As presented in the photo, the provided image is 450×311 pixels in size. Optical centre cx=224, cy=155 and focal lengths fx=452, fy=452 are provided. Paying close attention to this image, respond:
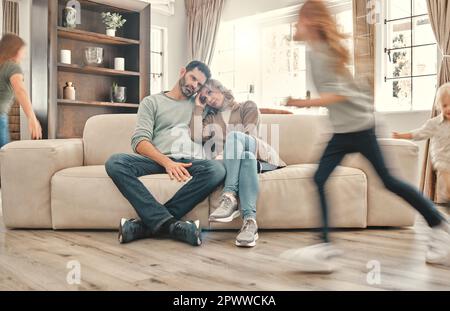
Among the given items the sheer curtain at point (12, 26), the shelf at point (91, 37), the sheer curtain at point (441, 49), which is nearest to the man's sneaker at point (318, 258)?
the sheer curtain at point (441, 49)

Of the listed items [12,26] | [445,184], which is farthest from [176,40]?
[445,184]

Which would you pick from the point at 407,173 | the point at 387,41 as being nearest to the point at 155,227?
the point at 407,173

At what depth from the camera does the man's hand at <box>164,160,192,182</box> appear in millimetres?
2219

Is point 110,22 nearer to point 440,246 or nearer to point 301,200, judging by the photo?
point 301,200

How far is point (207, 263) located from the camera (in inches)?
69.3

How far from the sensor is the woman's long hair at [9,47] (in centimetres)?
272

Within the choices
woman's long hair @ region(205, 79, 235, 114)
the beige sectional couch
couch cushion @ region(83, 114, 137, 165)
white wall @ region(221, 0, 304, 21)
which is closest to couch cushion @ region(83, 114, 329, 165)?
couch cushion @ region(83, 114, 137, 165)

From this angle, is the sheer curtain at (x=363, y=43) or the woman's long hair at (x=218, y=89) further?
the sheer curtain at (x=363, y=43)

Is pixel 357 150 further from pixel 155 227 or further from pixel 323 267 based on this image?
pixel 155 227

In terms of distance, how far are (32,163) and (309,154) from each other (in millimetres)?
1600

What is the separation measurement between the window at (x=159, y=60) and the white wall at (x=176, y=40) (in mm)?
67

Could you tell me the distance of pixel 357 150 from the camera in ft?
5.34

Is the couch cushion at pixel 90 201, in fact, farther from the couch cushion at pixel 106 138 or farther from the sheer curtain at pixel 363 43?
the sheer curtain at pixel 363 43

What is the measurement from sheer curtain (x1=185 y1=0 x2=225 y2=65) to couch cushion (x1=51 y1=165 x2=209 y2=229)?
144 inches
